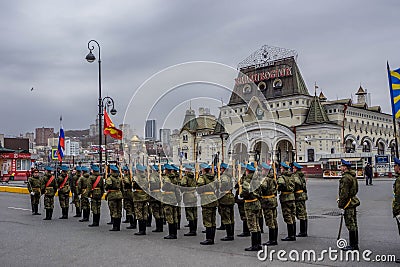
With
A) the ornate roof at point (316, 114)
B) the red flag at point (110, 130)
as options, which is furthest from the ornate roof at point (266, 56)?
the red flag at point (110, 130)

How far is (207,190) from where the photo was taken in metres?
10.1

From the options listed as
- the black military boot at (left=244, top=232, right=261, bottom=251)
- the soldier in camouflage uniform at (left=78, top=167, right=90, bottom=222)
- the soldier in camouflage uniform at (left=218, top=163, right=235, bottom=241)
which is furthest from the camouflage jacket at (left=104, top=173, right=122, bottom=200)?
the black military boot at (left=244, top=232, right=261, bottom=251)

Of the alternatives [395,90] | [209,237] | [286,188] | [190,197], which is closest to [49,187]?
[190,197]

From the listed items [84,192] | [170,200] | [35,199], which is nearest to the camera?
[170,200]

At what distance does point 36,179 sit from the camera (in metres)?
15.8

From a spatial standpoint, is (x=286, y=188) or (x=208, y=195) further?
(x=286, y=188)

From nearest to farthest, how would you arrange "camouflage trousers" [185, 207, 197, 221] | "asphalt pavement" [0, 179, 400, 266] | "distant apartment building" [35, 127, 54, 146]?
"asphalt pavement" [0, 179, 400, 266] < "camouflage trousers" [185, 207, 197, 221] < "distant apartment building" [35, 127, 54, 146]

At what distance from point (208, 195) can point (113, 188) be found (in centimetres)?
335

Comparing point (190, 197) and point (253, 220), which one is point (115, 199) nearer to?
point (190, 197)

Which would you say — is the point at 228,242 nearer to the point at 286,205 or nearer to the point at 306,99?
the point at 286,205

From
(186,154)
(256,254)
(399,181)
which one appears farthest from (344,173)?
(186,154)

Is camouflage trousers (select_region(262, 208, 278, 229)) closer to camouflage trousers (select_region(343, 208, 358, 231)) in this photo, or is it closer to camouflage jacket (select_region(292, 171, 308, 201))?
camouflage jacket (select_region(292, 171, 308, 201))

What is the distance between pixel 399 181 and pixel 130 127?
24.0ft

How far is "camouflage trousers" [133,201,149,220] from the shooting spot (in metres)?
11.4
